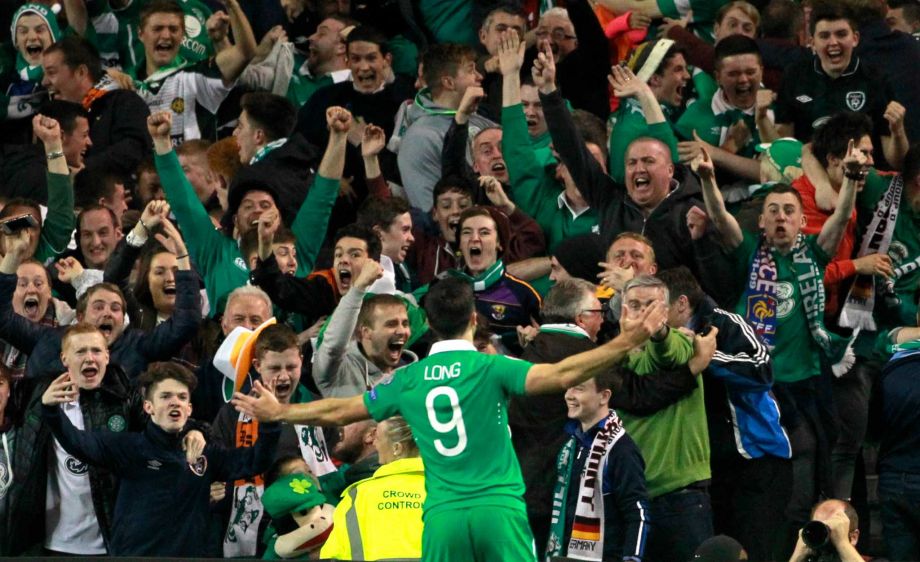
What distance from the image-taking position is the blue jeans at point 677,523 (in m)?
9.39

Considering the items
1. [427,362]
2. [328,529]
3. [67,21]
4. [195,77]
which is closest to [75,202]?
[195,77]

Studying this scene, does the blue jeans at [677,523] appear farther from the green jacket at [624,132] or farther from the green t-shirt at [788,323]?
the green jacket at [624,132]

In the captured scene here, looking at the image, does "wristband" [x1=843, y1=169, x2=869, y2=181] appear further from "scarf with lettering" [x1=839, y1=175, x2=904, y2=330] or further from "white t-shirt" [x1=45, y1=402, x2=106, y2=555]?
"white t-shirt" [x1=45, y1=402, x2=106, y2=555]

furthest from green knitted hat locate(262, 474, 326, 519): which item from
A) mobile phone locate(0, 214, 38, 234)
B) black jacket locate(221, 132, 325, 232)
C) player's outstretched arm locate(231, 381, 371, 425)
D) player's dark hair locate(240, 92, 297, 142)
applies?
player's dark hair locate(240, 92, 297, 142)

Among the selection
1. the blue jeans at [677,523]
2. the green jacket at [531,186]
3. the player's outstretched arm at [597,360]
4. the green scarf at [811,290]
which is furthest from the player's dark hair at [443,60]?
the player's outstretched arm at [597,360]

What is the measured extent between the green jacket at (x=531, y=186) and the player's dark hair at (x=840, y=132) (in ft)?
4.75

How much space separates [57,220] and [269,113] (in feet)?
5.11

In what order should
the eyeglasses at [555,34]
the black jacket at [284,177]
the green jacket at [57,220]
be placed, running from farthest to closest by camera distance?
the eyeglasses at [555,34], the green jacket at [57,220], the black jacket at [284,177]

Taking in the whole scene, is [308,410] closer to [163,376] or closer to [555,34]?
[163,376]

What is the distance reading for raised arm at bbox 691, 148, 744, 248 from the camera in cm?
1062

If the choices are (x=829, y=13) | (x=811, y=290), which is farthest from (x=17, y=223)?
(x=829, y=13)

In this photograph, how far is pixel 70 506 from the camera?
1005cm

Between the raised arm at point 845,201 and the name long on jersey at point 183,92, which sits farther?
the name long on jersey at point 183,92

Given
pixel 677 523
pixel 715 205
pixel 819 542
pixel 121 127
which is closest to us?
pixel 819 542
